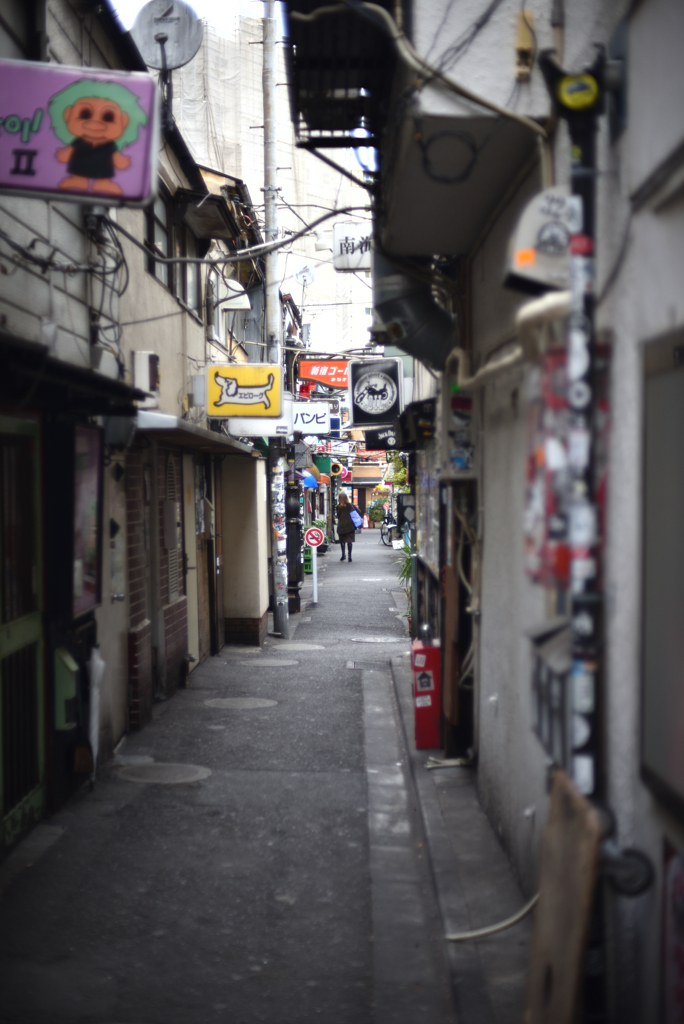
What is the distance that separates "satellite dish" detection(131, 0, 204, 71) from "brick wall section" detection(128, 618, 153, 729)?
5346mm

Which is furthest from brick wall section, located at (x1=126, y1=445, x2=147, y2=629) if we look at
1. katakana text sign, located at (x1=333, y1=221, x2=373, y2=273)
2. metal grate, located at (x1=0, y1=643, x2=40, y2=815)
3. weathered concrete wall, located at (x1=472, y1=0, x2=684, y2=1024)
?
weathered concrete wall, located at (x1=472, y1=0, x2=684, y2=1024)

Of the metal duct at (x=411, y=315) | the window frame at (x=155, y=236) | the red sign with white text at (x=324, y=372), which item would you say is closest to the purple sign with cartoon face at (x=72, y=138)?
the metal duct at (x=411, y=315)

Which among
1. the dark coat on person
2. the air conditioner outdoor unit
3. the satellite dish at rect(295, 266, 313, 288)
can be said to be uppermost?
the satellite dish at rect(295, 266, 313, 288)

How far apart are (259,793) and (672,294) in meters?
5.58

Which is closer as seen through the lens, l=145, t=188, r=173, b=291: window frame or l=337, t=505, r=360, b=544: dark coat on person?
l=145, t=188, r=173, b=291: window frame

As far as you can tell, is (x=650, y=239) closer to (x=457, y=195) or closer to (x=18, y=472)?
(x=457, y=195)

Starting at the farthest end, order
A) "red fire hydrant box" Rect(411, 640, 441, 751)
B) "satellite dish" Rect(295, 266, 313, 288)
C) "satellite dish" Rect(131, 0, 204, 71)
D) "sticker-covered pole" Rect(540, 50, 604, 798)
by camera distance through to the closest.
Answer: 1. "satellite dish" Rect(295, 266, 313, 288)
2. "satellite dish" Rect(131, 0, 204, 71)
3. "red fire hydrant box" Rect(411, 640, 441, 751)
4. "sticker-covered pole" Rect(540, 50, 604, 798)

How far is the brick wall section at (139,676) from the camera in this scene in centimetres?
875

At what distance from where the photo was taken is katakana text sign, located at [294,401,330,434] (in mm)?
17297

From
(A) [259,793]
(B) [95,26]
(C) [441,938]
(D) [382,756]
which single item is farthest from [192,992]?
(B) [95,26]

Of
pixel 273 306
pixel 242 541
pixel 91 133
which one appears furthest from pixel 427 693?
pixel 273 306

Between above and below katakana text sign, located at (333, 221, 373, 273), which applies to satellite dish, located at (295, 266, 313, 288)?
above

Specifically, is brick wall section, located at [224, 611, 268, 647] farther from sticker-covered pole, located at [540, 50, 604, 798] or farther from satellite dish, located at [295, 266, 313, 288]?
sticker-covered pole, located at [540, 50, 604, 798]

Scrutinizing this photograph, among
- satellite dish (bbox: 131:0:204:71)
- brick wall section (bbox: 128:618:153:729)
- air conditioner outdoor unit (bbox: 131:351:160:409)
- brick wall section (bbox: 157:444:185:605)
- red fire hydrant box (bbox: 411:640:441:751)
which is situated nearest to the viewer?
red fire hydrant box (bbox: 411:640:441:751)
